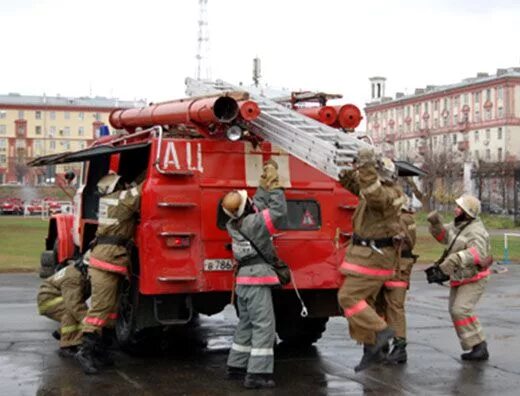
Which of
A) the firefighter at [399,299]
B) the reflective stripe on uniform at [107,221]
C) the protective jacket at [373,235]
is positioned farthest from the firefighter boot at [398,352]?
the reflective stripe on uniform at [107,221]

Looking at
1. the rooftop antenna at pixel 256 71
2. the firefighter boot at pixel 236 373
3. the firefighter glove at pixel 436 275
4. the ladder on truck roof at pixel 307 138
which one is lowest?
the firefighter boot at pixel 236 373

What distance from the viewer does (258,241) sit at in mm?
7719

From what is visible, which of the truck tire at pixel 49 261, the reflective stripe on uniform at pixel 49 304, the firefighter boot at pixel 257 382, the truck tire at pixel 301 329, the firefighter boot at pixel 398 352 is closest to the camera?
the firefighter boot at pixel 257 382

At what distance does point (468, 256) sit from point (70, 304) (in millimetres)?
4020

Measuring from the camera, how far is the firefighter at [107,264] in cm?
824

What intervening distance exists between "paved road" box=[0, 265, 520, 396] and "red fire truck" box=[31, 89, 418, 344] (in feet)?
1.71

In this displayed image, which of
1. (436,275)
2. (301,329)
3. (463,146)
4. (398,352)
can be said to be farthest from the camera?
(463,146)

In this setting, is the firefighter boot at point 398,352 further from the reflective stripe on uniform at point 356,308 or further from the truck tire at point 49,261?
the truck tire at point 49,261

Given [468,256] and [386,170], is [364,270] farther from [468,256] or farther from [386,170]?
[468,256]

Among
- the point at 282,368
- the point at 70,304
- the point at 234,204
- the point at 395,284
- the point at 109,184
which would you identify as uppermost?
the point at 109,184

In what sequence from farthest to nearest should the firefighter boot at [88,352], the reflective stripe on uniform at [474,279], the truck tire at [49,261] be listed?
the truck tire at [49,261] < the reflective stripe on uniform at [474,279] < the firefighter boot at [88,352]

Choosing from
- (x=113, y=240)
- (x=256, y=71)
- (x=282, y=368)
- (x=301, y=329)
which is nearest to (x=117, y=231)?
(x=113, y=240)

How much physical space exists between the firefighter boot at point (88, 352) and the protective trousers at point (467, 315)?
358 centimetres

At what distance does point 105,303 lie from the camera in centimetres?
833
